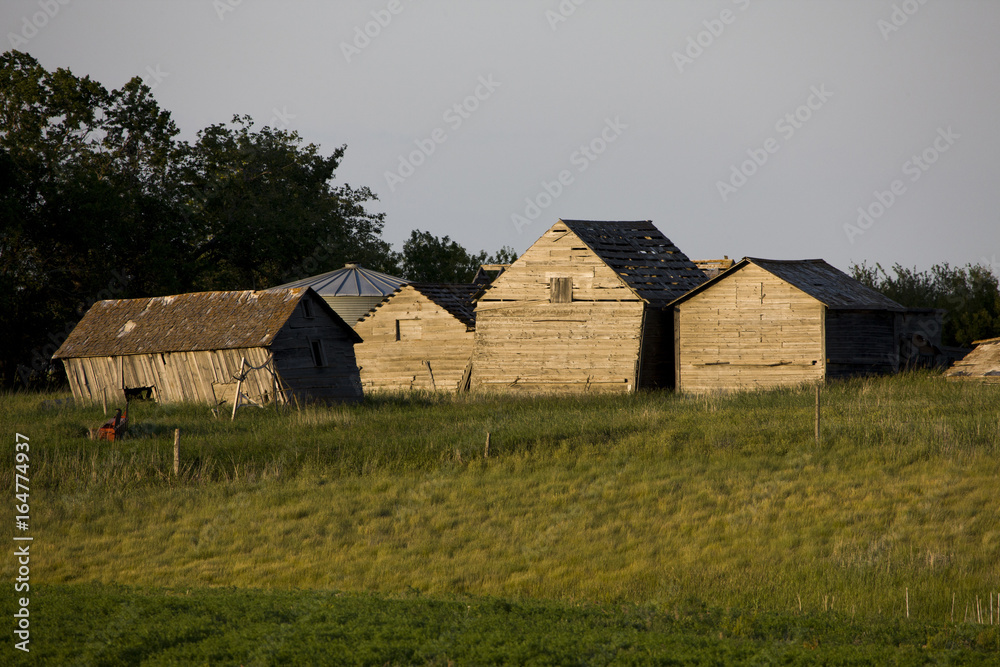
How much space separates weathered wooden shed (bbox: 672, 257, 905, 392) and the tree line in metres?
24.2

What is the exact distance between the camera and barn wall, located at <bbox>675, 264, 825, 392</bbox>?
30.3 meters

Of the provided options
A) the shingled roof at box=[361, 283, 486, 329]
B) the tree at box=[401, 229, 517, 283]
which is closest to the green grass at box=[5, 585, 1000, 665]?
the shingled roof at box=[361, 283, 486, 329]

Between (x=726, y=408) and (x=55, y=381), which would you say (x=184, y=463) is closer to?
(x=726, y=408)

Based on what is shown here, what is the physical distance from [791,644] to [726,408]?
15.9m

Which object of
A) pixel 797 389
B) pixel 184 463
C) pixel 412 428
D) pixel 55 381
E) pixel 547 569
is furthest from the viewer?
pixel 55 381

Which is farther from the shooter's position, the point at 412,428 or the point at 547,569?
the point at 412,428

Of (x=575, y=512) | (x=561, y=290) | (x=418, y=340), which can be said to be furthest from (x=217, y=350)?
(x=575, y=512)

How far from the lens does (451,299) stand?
39906mm

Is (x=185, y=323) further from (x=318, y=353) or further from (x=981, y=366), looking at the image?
(x=981, y=366)

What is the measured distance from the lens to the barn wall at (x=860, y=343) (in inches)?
1195

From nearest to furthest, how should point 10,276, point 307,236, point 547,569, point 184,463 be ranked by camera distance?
point 547,569 < point 184,463 < point 10,276 < point 307,236

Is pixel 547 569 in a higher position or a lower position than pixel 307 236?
lower

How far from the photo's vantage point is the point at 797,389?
95.6 feet

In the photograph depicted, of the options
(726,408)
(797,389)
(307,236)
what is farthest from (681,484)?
(307,236)
